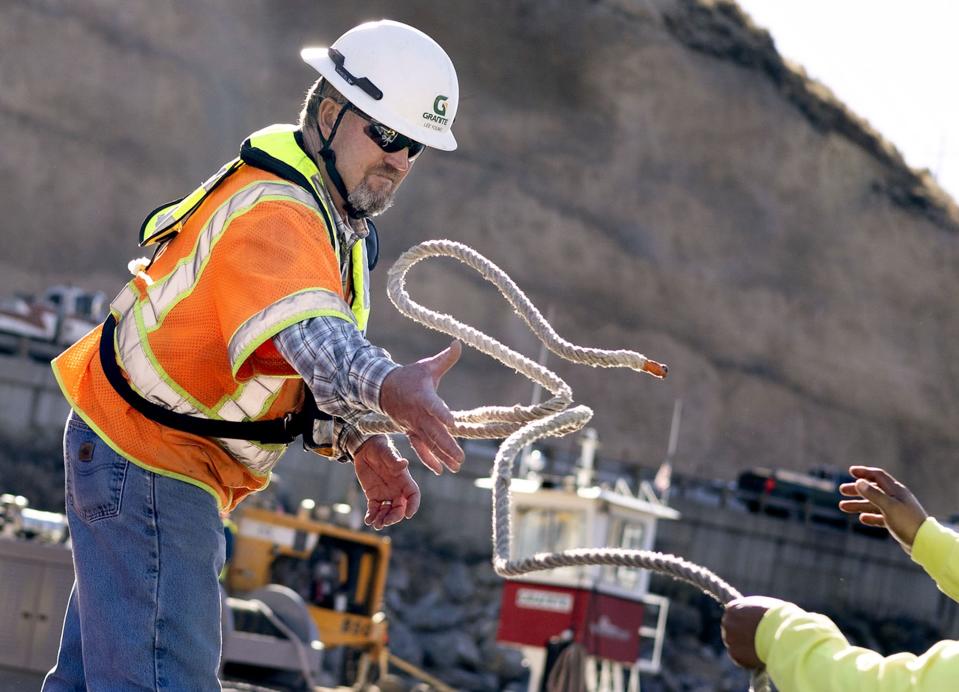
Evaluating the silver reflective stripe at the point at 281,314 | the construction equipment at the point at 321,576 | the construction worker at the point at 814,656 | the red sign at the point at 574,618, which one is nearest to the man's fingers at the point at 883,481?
the construction worker at the point at 814,656

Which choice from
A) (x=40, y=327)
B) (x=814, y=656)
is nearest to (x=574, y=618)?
(x=40, y=327)

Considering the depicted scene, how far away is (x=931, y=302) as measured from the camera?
63.8 m

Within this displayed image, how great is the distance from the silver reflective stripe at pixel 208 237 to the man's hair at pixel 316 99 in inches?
15.8

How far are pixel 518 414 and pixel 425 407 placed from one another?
1375 mm

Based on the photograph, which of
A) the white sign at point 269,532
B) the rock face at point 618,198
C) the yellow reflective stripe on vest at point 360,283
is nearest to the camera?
the yellow reflective stripe on vest at point 360,283

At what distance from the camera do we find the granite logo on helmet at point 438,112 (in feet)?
14.7

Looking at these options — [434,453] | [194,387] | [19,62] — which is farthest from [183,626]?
[19,62]

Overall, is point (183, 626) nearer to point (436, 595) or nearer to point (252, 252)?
point (252, 252)

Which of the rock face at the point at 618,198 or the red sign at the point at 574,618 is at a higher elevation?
the rock face at the point at 618,198

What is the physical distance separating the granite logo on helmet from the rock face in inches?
1797

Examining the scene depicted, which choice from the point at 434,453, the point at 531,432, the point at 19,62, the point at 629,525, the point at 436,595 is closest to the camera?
the point at 434,453

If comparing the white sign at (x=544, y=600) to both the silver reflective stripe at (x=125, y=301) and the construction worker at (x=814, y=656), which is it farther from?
the construction worker at (x=814, y=656)

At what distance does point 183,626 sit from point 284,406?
0.67 meters

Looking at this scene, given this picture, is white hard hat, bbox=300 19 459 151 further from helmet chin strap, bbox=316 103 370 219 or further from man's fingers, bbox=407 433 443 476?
man's fingers, bbox=407 433 443 476
